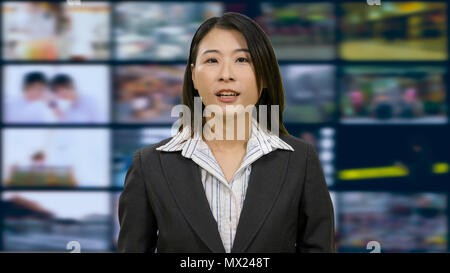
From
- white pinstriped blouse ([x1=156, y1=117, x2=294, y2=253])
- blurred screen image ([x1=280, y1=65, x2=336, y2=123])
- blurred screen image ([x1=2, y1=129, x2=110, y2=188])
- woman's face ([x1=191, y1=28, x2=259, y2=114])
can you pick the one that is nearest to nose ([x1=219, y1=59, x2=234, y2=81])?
woman's face ([x1=191, y1=28, x2=259, y2=114])

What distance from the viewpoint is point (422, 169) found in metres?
3.29

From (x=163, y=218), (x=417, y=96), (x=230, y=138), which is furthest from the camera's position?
(x=417, y=96)

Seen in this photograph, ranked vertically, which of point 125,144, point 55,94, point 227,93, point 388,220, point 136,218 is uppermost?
point 55,94

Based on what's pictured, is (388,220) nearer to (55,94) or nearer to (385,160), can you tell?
(385,160)

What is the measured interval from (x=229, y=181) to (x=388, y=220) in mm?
2507

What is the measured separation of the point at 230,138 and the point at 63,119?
8.14 feet

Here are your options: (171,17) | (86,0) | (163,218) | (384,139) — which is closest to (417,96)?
(384,139)

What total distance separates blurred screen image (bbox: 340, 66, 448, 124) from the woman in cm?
233

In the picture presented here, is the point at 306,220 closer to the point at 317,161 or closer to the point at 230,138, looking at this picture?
the point at 317,161

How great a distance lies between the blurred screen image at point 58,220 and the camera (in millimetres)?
3291

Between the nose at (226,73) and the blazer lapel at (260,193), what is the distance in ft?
0.54

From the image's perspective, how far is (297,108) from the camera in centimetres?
326

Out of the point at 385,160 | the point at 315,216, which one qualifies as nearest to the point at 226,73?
the point at 315,216

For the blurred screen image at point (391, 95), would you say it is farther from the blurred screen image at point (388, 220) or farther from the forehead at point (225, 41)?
the forehead at point (225, 41)
